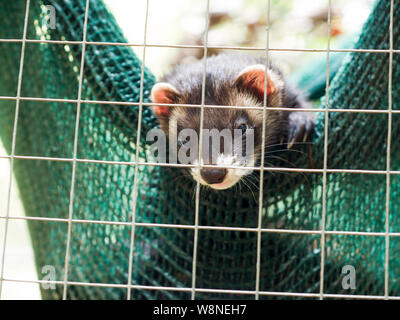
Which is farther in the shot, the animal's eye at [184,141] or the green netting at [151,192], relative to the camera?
the animal's eye at [184,141]

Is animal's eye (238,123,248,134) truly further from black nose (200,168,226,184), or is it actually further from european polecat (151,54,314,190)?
black nose (200,168,226,184)

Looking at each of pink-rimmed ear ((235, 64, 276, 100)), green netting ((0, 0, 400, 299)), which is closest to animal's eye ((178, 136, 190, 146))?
green netting ((0, 0, 400, 299))

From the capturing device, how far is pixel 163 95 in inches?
68.7

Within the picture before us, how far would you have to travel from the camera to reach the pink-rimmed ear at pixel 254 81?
1.73 m

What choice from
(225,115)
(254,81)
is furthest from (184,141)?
(254,81)

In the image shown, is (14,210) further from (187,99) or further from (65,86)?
(187,99)

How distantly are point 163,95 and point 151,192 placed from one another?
1.23 ft

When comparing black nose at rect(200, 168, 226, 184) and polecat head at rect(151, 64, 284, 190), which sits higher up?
polecat head at rect(151, 64, 284, 190)

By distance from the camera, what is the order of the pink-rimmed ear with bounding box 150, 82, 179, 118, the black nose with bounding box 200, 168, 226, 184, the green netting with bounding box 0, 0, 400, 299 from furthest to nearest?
the pink-rimmed ear with bounding box 150, 82, 179, 118 < the green netting with bounding box 0, 0, 400, 299 < the black nose with bounding box 200, 168, 226, 184

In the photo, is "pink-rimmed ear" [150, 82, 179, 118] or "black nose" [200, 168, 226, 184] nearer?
"black nose" [200, 168, 226, 184]

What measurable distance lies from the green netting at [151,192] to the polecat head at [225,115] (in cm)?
10

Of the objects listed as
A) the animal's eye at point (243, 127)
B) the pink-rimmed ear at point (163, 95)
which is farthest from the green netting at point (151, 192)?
the animal's eye at point (243, 127)

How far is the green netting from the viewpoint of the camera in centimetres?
158

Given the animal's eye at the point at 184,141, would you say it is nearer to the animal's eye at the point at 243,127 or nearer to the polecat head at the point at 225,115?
the polecat head at the point at 225,115
